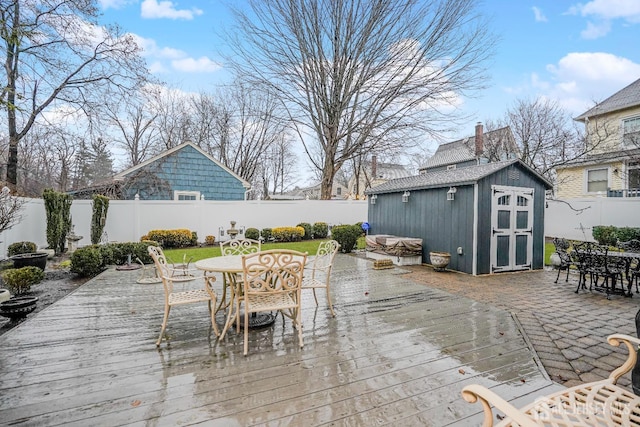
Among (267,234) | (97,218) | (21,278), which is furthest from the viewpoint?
(267,234)

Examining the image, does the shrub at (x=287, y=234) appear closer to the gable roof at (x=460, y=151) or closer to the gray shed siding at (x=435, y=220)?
the gray shed siding at (x=435, y=220)

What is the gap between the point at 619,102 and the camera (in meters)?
13.7

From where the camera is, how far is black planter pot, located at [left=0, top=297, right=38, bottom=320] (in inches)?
152

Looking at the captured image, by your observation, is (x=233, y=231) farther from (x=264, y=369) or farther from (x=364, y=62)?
(x=264, y=369)

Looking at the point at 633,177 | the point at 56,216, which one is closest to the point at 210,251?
the point at 56,216

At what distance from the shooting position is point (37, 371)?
8.61ft

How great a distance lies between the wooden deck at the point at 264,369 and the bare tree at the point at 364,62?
1080cm

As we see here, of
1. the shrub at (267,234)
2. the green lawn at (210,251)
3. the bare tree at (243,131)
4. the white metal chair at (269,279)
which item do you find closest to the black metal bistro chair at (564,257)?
the green lawn at (210,251)

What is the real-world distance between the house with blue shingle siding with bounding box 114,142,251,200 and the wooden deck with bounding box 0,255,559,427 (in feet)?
31.4

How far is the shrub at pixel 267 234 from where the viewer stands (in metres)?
12.4

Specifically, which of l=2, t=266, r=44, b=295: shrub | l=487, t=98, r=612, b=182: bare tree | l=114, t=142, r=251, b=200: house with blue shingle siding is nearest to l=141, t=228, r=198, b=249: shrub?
l=114, t=142, r=251, b=200: house with blue shingle siding

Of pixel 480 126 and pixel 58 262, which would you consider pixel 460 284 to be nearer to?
pixel 58 262

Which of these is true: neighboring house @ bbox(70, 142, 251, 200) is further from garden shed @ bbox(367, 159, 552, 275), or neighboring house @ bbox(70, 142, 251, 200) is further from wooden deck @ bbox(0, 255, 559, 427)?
wooden deck @ bbox(0, 255, 559, 427)

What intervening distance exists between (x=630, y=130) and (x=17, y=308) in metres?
20.1
